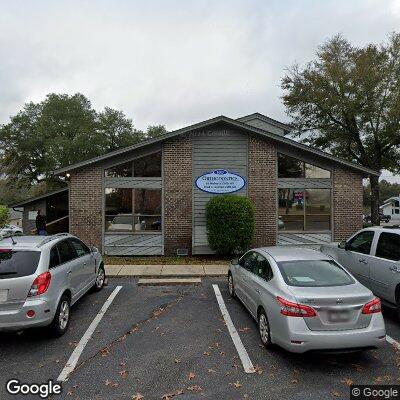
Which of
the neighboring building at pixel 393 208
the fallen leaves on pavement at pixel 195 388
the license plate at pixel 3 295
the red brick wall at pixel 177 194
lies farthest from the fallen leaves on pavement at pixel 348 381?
the neighboring building at pixel 393 208

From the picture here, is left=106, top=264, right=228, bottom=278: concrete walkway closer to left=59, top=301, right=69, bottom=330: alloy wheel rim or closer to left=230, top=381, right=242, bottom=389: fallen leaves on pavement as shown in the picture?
left=59, top=301, right=69, bottom=330: alloy wheel rim

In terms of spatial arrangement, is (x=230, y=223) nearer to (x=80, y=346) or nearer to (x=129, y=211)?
(x=129, y=211)

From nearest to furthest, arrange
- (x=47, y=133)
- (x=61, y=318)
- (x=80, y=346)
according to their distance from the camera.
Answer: (x=80, y=346) < (x=61, y=318) < (x=47, y=133)

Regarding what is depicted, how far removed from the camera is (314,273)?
5.98 meters

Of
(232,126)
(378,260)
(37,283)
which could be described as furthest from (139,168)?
(378,260)

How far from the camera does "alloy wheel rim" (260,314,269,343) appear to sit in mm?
5715

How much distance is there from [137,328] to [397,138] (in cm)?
2530

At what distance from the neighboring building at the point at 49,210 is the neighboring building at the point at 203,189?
655cm

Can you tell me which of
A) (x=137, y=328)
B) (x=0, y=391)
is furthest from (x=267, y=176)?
(x=0, y=391)

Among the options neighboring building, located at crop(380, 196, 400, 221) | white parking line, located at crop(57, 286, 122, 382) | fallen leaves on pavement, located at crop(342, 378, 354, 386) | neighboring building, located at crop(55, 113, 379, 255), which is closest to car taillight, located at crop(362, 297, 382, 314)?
fallen leaves on pavement, located at crop(342, 378, 354, 386)

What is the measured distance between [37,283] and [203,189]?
9874 millimetres

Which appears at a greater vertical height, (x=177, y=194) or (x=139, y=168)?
(x=139, y=168)

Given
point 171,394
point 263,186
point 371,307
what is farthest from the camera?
point 263,186

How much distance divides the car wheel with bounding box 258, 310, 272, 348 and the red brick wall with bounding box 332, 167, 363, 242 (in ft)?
34.3
